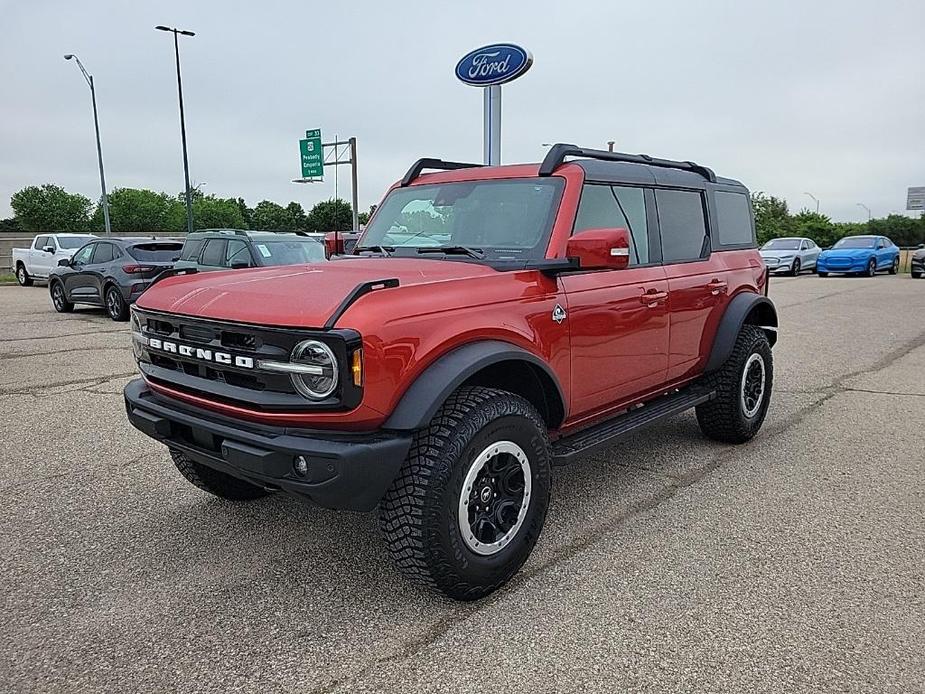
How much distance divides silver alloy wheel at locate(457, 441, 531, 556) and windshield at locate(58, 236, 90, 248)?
2168cm

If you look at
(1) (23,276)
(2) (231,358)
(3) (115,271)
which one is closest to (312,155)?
(1) (23,276)

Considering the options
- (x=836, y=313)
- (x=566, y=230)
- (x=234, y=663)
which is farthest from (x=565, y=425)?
(x=836, y=313)

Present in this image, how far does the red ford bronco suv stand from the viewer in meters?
2.82

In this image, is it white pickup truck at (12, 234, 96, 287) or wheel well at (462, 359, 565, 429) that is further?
white pickup truck at (12, 234, 96, 287)

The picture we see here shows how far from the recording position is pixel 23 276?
77.1 ft

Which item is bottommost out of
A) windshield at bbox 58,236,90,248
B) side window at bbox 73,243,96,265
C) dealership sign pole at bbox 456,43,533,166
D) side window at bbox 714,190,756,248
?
side window at bbox 73,243,96,265

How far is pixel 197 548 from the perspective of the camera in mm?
3688

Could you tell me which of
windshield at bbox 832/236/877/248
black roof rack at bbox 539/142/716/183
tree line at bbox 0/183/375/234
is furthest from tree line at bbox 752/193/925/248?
black roof rack at bbox 539/142/716/183

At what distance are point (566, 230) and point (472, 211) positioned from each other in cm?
63

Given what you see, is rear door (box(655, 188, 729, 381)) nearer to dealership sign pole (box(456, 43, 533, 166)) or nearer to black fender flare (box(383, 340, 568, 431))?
black fender flare (box(383, 340, 568, 431))

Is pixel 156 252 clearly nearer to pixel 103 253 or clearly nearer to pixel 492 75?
pixel 103 253

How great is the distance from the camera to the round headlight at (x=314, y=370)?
2754 millimetres

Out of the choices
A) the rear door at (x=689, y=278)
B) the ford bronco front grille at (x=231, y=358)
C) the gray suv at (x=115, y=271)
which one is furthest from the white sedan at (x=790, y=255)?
the ford bronco front grille at (x=231, y=358)

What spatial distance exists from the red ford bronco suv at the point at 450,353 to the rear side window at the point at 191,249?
8.13 m
